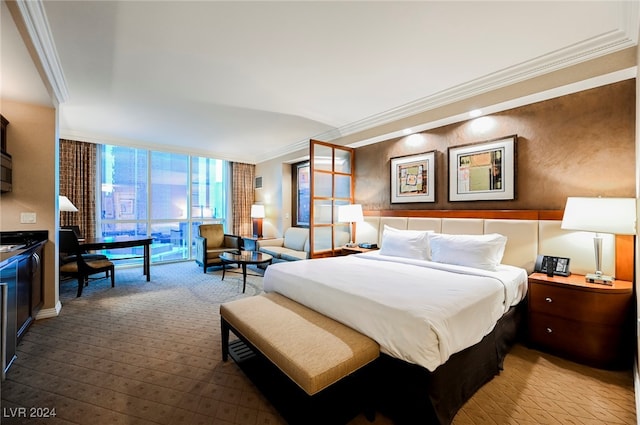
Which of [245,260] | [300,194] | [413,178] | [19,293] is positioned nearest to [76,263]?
[19,293]

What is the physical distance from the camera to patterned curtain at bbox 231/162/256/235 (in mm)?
6867

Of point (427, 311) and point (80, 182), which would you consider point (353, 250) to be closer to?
point (427, 311)

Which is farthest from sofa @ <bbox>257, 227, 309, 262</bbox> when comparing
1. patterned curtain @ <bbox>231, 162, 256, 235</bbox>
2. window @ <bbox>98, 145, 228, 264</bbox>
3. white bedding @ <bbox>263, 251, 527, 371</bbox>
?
white bedding @ <bbox>263, 251, 527, 371</bbox>

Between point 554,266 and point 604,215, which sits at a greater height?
point 604,215

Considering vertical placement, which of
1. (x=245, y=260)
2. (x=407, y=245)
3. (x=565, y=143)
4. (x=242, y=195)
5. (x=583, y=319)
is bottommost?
(x=583, y=319)

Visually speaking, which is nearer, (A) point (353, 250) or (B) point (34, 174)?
(B) point (34, 174)

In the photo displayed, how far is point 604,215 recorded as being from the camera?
6.87ft

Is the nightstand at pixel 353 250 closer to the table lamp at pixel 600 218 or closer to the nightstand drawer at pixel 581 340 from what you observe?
the nightstand drawer at pixel 581 340

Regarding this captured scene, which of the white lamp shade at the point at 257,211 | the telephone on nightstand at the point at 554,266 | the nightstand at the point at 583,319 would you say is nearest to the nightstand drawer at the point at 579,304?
the nightstand at the point at 583,319

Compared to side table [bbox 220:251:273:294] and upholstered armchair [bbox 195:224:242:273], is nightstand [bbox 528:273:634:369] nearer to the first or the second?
side table [bbox 220:251:273:294]

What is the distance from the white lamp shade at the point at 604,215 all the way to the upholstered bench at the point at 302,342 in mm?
2011

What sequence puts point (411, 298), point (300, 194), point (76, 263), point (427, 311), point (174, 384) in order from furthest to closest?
point (300, 194), point (76, 263), point (174, 384), point (411, 298), point (427, 311)

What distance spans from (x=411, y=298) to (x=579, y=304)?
1.55 meters

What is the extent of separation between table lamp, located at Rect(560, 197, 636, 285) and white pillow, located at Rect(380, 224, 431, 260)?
127 cm
